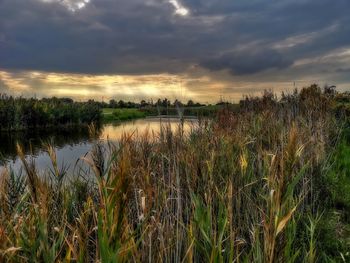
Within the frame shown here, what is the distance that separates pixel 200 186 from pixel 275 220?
280 cm

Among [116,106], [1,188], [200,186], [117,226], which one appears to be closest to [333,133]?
[200,186]

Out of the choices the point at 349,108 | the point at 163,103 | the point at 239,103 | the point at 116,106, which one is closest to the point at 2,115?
the point at 239,103

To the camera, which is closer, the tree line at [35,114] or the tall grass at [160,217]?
the tall grass at [160,217]

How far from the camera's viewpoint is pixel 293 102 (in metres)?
10.6

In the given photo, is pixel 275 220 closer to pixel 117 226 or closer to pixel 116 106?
pixel 117 226

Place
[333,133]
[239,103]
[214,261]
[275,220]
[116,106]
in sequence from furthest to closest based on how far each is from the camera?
[116,106] → [239,103] → [333,133] → [214,261] → [275,220]

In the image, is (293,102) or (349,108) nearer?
(293,102)

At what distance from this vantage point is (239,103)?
15.3 m

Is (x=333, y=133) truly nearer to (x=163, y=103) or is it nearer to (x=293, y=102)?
(x=293, y=102)

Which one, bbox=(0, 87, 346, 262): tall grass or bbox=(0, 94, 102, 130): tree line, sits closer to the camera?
bbox=(0, 87, 346, 262): tall grass

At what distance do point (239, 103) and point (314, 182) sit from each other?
9264 mm

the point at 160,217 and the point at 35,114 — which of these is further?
the point at 35,114

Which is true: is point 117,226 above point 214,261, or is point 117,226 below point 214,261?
above

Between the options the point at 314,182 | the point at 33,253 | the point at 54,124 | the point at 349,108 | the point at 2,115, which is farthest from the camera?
the point at 54,124
